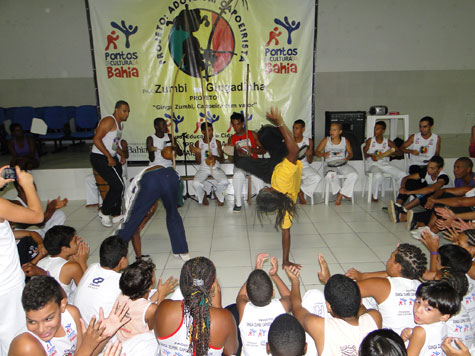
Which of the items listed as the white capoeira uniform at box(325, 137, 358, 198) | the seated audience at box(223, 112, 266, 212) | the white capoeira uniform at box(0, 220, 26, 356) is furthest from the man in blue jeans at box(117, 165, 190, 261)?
the white capoeira uniform at box(325, 137, 358, 198)

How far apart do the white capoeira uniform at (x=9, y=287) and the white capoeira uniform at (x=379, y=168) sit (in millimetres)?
4702

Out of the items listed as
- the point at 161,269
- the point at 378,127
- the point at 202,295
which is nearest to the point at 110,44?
the point at 161,269

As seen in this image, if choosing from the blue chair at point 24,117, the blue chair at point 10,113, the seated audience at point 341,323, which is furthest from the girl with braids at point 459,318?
the blue chair at point 10,113

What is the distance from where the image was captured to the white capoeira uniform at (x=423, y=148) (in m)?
4.94

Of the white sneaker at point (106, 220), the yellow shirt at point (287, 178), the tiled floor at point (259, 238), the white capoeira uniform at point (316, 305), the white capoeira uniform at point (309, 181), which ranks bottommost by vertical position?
the tiled floor at point (259, 238)

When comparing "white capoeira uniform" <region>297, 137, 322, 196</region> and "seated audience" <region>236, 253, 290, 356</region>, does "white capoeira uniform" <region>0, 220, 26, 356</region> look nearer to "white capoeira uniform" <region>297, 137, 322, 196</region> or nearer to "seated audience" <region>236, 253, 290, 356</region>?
"seated audience" <region>236, 253, 290, 356</region>

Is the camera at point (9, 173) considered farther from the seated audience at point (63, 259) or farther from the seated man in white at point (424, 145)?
the seated man in white at point (424, 145)

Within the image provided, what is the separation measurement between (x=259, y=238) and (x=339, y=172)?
1958 mm

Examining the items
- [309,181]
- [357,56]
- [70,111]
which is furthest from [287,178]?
[70,111]

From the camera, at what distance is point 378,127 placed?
5129 mm

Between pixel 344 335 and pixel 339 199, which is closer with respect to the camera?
pixel 344 335

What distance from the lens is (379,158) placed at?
17.0 feet

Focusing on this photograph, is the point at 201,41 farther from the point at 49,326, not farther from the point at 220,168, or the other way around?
the point at 49,326

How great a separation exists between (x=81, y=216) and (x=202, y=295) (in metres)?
3.97
